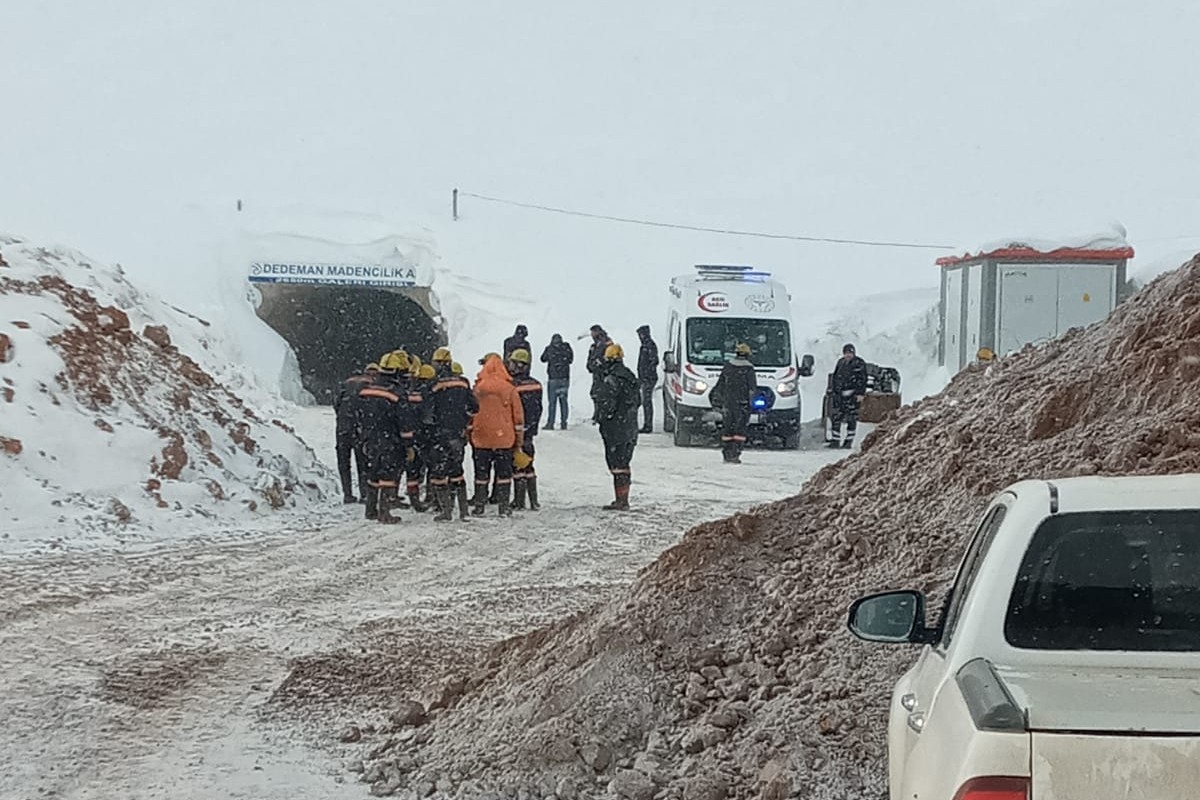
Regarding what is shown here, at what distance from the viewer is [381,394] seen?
14102 mm

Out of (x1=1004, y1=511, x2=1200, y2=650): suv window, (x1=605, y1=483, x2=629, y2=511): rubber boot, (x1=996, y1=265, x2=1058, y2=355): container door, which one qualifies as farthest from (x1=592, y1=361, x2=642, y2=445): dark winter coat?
(x1=1004, y1=511, x2=1200, y2=650): suv window

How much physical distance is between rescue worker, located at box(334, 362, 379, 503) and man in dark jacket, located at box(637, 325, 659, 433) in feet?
31.3

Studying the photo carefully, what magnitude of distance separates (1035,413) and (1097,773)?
4.79 m

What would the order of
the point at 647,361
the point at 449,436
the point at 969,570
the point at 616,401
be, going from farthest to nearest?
the point at 647,361, the point at 616,401, the point at 449,436, the point at 969,570

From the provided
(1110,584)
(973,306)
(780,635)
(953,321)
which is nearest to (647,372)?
(953,321)

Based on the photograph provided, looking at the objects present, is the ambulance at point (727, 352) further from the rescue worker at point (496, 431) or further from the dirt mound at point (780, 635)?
the dirt mound at point (780, 635)

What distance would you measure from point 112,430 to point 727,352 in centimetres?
1158

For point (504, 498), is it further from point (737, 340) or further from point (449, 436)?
point (737, 340)

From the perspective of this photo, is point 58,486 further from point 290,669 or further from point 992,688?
point 992,688

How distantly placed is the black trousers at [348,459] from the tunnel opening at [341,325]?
15.7m

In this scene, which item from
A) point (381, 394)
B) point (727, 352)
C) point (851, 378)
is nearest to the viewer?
point (381, 394)

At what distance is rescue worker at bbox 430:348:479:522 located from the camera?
14.0m

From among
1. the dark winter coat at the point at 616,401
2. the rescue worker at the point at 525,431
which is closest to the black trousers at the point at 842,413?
the rescue worker at the point at 525,431

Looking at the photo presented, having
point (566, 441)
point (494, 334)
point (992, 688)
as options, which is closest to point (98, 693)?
point (992, 688)
